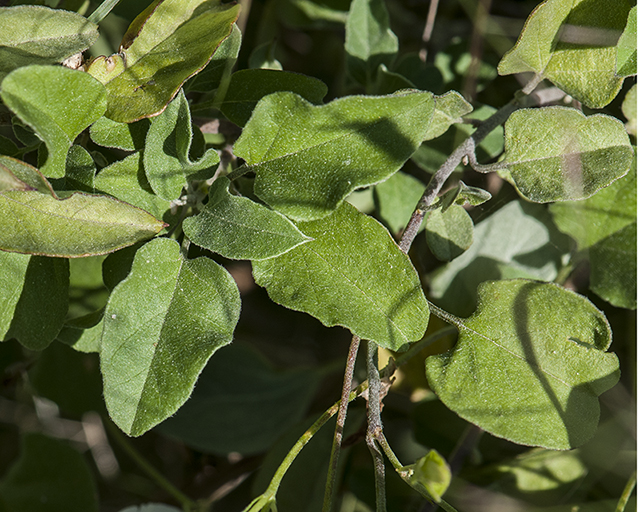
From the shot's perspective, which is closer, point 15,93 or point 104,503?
point 15,93

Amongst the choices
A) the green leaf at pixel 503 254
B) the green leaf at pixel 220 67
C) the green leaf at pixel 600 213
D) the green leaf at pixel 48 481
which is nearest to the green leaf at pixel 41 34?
the green leaf at pixel 220 67

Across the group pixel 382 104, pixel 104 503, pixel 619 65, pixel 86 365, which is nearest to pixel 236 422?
pixel 86 365

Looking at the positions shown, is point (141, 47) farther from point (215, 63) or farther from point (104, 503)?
point (104, 503)

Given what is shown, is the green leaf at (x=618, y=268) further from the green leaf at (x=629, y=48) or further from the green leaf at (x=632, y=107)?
the green leaf at (x=629, y=48)

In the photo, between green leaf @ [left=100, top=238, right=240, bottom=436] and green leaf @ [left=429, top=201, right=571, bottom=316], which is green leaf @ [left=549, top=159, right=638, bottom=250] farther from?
green leaf @ [left=100, top=238, right=240, bottom=436]

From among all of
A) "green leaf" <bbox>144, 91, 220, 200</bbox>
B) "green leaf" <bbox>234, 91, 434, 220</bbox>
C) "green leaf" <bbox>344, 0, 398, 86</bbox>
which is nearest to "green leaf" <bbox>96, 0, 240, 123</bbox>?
"green leaf" <bbox>144, 91, 220, 200</bbox>

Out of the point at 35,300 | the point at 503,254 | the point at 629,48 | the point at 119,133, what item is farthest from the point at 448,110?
the point at 35,300

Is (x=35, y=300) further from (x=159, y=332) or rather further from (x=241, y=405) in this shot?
(x=241, y=405)
